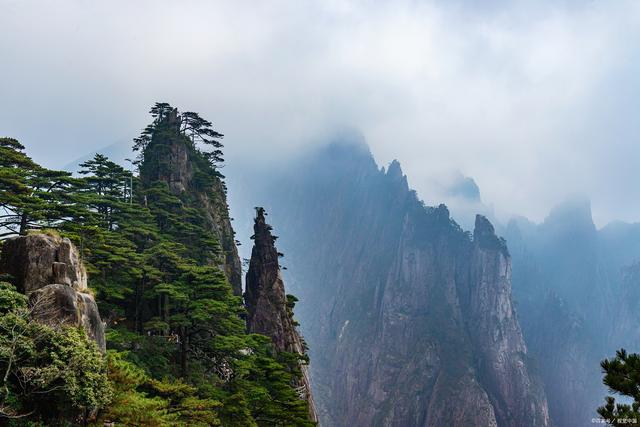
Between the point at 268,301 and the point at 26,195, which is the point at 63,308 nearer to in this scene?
the point at 26,195

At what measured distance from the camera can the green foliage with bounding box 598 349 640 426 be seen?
1230 centimetres

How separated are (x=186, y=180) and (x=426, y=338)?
112m

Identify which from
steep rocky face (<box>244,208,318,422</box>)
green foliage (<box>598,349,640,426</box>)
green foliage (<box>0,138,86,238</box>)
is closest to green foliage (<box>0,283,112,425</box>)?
green foliage (<box>0,138,86,238</box>)

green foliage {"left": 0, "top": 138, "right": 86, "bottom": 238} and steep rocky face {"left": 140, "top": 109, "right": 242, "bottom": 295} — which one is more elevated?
steep rocky face {"left": 140, "top": 109, "right": 242, "bottom": 295}

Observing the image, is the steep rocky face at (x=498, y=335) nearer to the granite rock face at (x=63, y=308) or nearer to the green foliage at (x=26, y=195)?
the green foliage at (x=26, y=195)

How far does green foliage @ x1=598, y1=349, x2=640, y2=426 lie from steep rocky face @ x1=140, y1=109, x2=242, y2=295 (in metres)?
39.4

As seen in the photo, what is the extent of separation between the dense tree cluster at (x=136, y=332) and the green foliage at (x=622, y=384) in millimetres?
14949

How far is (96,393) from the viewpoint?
54.7 ft

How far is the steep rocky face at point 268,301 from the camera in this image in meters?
48.7

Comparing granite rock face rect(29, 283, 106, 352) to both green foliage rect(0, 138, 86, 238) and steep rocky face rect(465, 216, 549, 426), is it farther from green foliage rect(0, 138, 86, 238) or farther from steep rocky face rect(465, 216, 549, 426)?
steep rocky face rect(465, 216, 549, 426)

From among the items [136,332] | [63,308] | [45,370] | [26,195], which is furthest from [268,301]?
[45,370]

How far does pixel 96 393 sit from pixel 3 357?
3.22 metres

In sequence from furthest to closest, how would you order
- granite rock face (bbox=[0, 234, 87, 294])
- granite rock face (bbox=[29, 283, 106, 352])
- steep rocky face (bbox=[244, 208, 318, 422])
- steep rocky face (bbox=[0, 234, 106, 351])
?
steep rocky face (bbox=[244, 208, 318, 422])
granite rock face (bbox=[0, 234, 87, 294])
steep rocky face (bbox=[0, 234, 106, 351])
granite rock face (bbox=[29, 283, 106, 352])

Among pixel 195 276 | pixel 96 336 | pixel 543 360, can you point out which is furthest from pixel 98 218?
pixel 543 360
